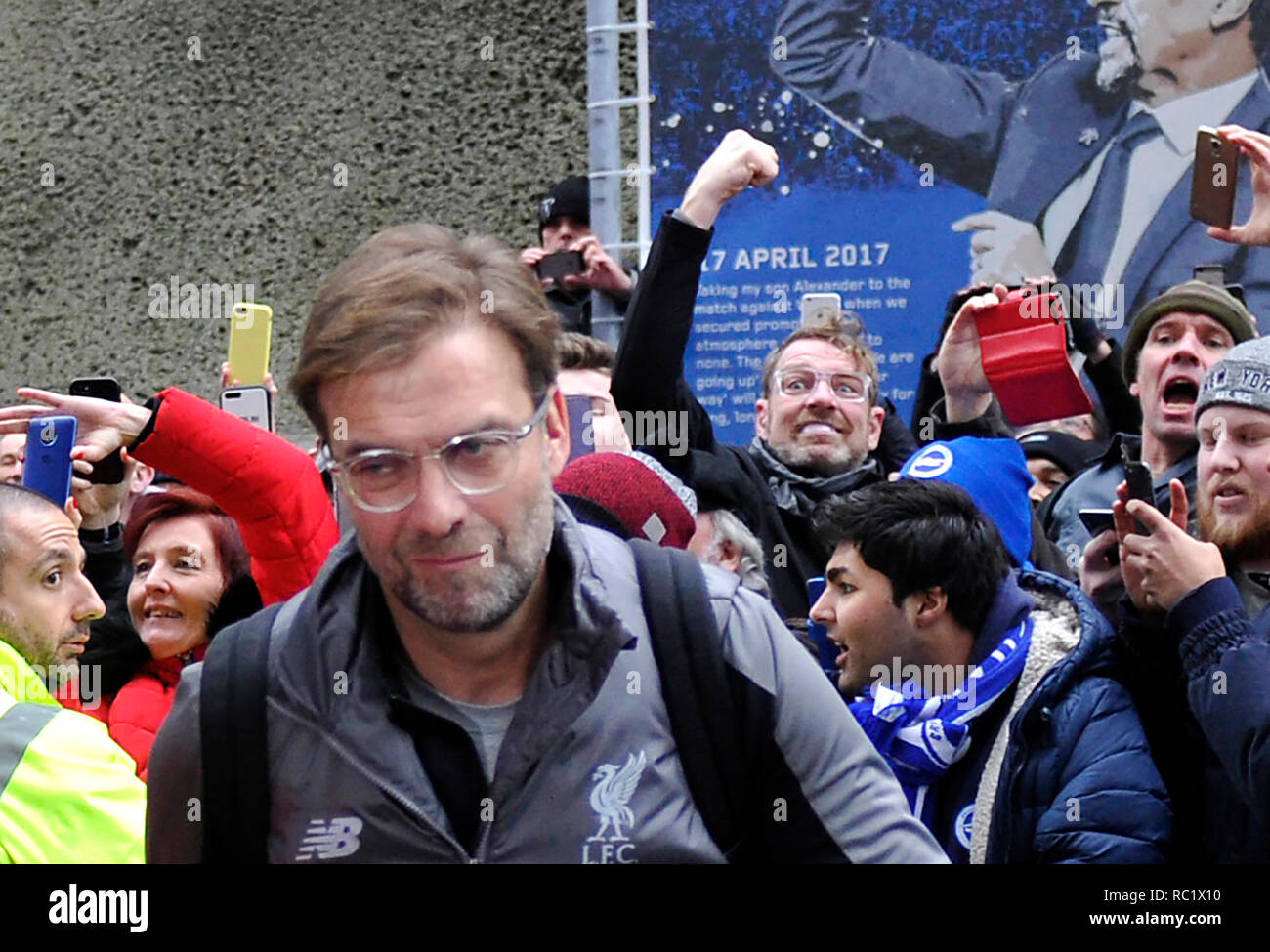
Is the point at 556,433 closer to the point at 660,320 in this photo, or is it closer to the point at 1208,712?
the point at 1208,712

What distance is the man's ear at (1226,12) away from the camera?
237 inches

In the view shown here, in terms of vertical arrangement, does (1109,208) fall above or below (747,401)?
above

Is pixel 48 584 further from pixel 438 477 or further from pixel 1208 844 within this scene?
pixel 1208 844

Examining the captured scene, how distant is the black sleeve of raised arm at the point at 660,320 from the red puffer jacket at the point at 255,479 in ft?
2.48

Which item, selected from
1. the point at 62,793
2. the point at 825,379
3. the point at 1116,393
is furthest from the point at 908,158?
the point at 62,793

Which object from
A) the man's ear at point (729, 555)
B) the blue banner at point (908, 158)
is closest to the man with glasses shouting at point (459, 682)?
the man's ear at point (729, 555)

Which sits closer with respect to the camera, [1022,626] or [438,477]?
[438,477]

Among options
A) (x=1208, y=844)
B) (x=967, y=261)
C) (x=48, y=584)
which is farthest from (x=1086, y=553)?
(x=967, y=261)

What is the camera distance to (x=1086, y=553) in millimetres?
3801

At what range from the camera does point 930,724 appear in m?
3.29

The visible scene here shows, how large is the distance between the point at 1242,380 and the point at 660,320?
1.23 metres

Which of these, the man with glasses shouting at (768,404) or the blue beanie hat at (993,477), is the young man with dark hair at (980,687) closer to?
the blue beanie hat at (993,477)

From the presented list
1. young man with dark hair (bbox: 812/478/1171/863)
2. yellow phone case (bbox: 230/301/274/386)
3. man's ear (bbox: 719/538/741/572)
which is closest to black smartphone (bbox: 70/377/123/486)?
yellow phone case (bbox: 230/301/274/386)
